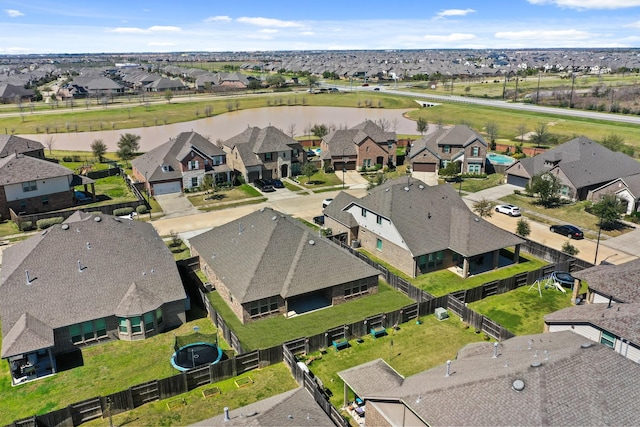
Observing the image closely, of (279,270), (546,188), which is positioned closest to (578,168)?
(546,188)

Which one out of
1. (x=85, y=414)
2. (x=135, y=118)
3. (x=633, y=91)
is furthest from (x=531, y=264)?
(x=633, y=91)

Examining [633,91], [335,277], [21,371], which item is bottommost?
[21,371]

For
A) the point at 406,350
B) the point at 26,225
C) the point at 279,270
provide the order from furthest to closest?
1. the point at 26,225
2. the point at 279,270
3. the point at 406,350

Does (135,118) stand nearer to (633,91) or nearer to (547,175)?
(547,175)

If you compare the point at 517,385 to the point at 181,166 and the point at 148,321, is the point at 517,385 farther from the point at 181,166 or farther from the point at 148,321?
the point at 181,166

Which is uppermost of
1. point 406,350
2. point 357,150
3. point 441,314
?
point 357,150

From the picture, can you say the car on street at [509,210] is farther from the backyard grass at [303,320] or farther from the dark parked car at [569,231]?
the backyard grass at [303,320]

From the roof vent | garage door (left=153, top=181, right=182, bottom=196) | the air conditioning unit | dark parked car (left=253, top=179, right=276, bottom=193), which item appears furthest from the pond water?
the roof vent
